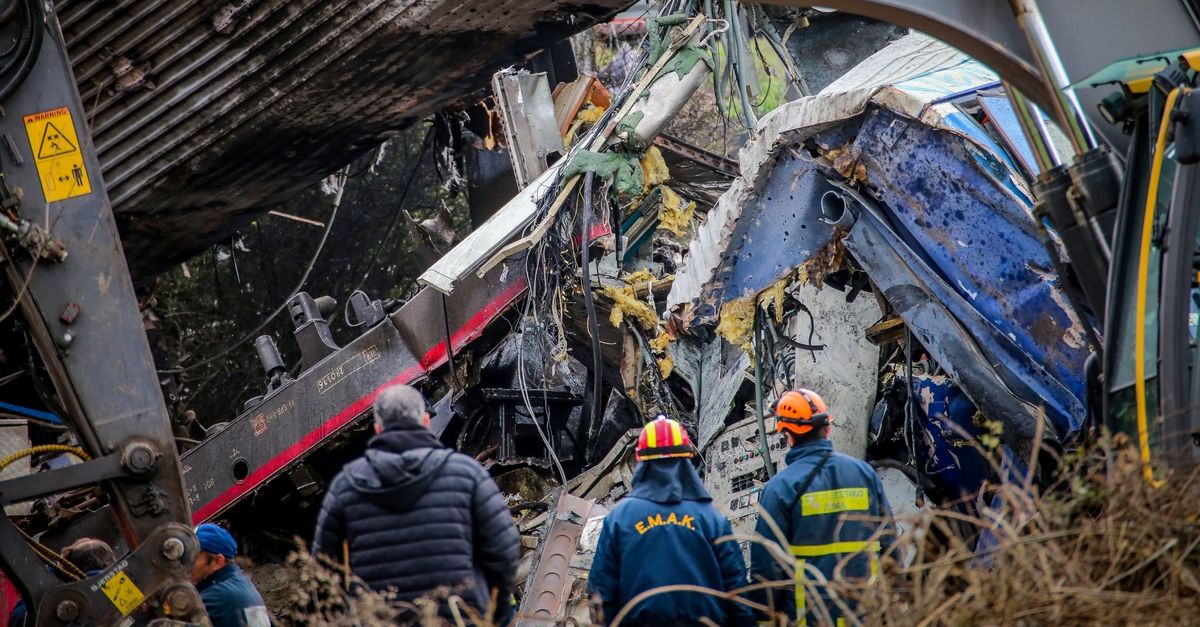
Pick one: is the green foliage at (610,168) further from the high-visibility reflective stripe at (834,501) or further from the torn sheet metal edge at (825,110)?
the high-visibility reflective stripe at (834,501)

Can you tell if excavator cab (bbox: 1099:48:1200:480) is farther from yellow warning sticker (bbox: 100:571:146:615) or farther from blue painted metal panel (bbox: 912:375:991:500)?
yellow warning sticker (bbox: 100:571:146:615)

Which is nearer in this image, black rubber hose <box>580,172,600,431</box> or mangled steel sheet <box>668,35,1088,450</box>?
mangled steel sheet <box>668,35,1088,450</box>

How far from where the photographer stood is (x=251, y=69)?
7.52 meters

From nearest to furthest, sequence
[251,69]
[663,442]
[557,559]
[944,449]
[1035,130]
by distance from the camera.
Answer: [1035,130]
[663,442]
[944,449]
[251,69]
[557,559]

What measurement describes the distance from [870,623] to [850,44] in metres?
11.1

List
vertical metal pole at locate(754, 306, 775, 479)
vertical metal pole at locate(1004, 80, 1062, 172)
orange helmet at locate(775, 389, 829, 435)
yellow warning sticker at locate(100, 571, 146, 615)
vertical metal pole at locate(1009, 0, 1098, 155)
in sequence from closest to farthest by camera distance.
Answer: vertical metal pole at locate(1009, 0, 1098, 155) < vertical metal pole at locate(1004, 80, 1062, 172) < orange helmet at locate(775, 389, 829, 435) < yellow warning sticker at locate(100, 571, 146, 615) < vertical metal pole at locate(754, 306, 775, 479)

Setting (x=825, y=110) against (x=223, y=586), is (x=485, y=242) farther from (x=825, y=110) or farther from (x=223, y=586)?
(x=223, y=586)

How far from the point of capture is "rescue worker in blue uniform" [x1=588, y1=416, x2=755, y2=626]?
4.70 m

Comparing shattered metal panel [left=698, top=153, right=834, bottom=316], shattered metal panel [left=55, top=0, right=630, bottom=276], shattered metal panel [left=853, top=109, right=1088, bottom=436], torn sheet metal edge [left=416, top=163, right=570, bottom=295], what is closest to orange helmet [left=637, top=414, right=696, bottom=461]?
shattered metal panel [left=853, top=109, right=1088, bottom=436]

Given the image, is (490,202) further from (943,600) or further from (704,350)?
(943,600)

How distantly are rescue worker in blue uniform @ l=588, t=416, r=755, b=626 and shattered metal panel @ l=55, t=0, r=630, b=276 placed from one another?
3.55m

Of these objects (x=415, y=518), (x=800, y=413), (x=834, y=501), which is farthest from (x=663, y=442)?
(x=415, y=518)

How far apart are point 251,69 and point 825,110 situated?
3481 millimetres

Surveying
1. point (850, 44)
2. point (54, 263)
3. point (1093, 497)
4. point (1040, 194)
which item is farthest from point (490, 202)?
point (1093, 497)
